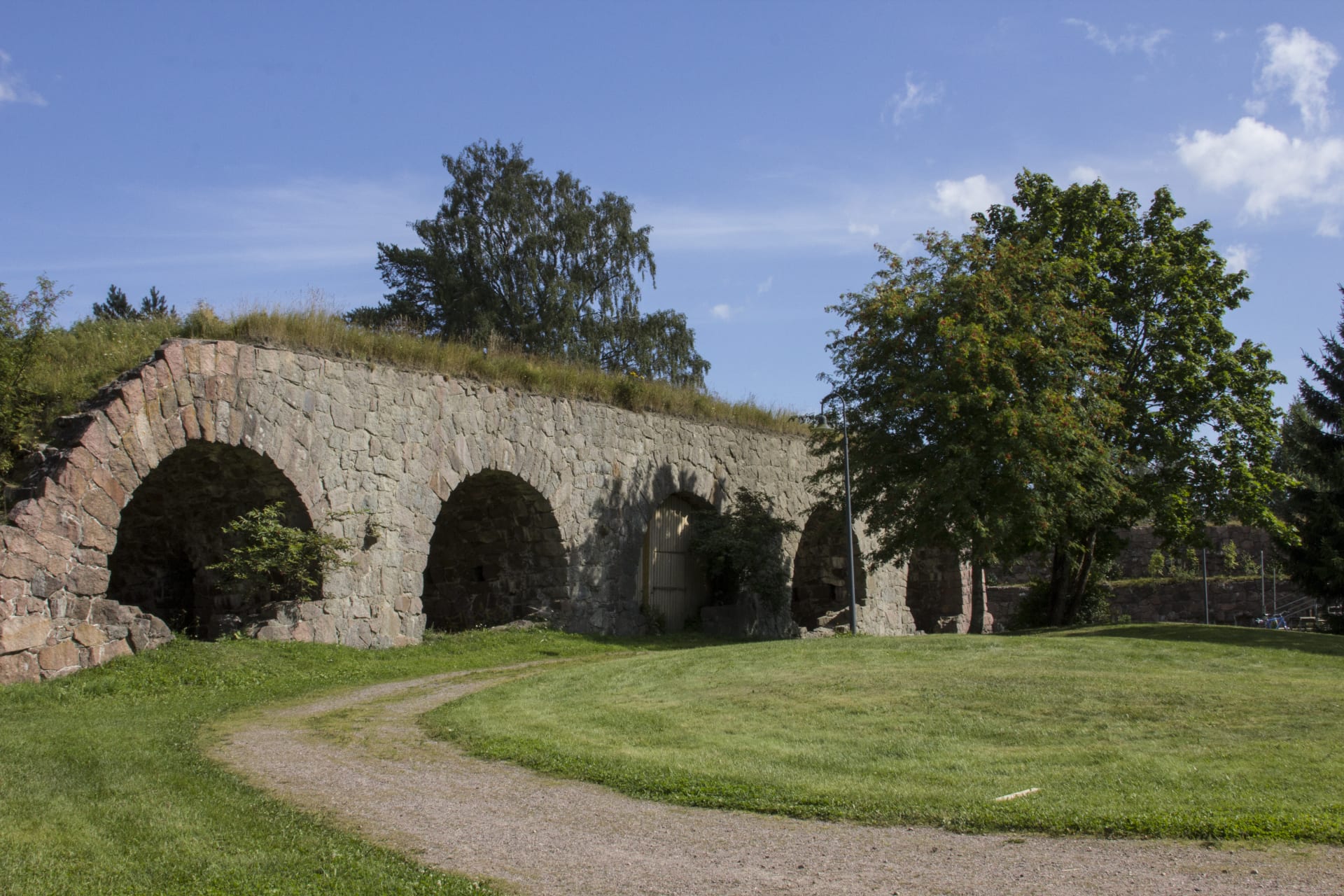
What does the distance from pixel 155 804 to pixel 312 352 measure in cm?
844

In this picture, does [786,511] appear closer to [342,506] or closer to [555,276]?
[342,506]

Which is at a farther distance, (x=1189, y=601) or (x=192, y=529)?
(x=1189, y=601)

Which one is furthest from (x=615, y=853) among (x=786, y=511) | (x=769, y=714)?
(x=786, y=511)

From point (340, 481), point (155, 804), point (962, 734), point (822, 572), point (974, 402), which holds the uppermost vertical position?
point (974, 402)

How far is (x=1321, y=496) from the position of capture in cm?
2034

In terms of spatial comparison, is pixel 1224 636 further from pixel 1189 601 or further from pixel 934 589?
pixel 1189 601

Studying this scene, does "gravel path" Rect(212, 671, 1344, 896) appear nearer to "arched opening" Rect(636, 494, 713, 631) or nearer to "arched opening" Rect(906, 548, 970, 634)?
"arched opening" Rect(636, 494, 713, 631)

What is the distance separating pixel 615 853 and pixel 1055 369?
12683 mm

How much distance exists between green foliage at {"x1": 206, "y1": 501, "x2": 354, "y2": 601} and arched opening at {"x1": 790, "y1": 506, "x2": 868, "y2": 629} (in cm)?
1053

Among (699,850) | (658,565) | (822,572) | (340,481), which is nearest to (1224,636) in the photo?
(822,572)

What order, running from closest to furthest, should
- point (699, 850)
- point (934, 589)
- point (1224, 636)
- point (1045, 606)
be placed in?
point (699, 850)
point (1224, 636)
point (1045, 606)
point (934, 589)

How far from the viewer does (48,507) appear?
1052cm

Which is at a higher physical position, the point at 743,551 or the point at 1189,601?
the point at 743,551

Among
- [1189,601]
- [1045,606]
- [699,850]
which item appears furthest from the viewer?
[1189,601]
